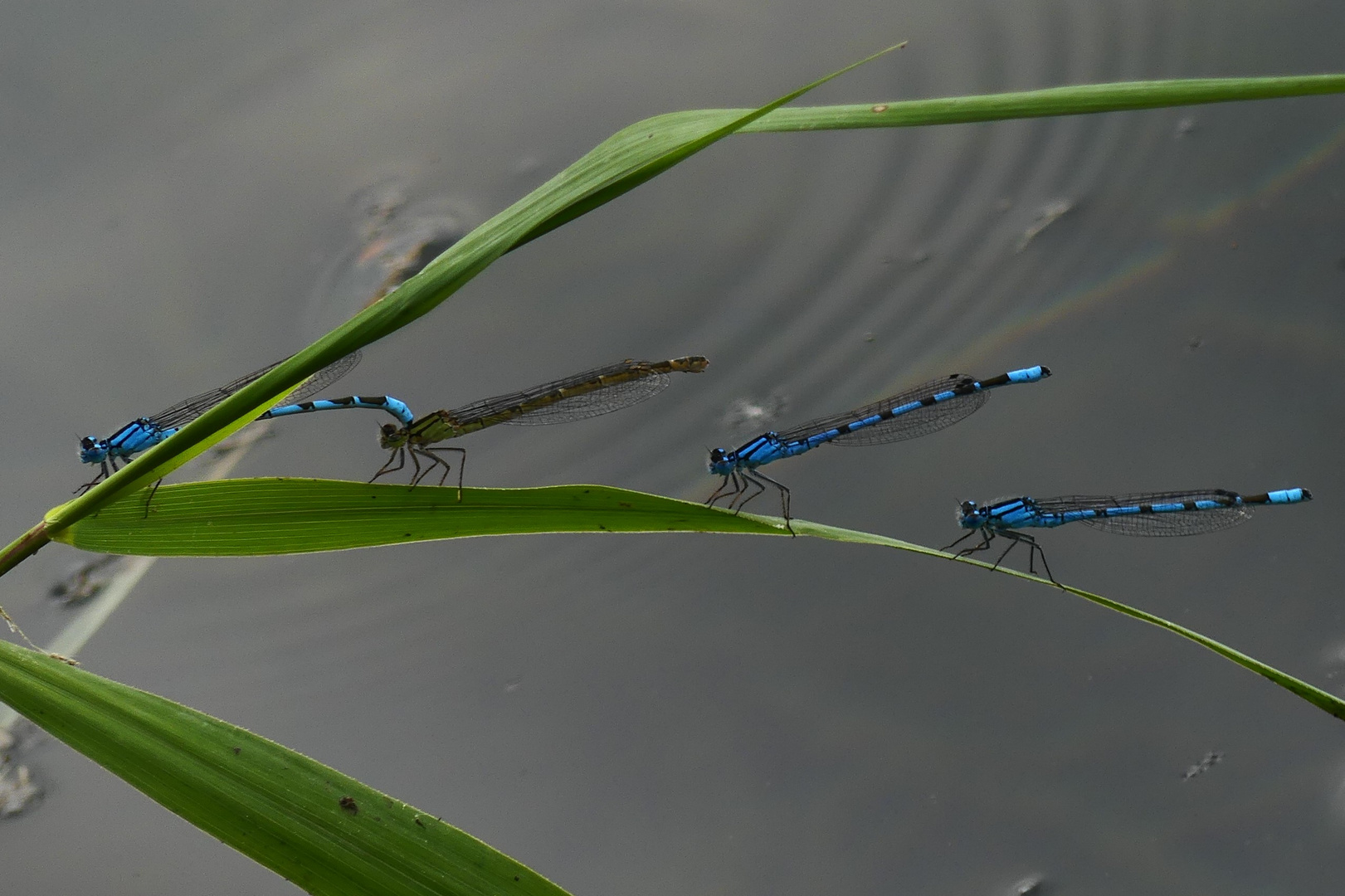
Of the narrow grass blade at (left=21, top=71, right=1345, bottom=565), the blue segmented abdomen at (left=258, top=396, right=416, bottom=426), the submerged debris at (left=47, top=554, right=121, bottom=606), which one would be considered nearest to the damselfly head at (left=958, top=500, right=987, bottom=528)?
the narrow grass blade at (left=21, top=71, right=1345, bottom=565)

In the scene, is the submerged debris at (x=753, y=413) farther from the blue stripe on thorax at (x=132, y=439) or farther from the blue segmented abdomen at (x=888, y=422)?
the blue stripe on thorax at (x=132, y=439)

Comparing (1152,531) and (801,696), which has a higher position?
(1152,531)

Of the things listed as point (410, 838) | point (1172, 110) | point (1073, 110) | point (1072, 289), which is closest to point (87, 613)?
point (410, 838)

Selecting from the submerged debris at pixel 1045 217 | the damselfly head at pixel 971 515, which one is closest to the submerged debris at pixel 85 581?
the damselfly head at pixel 971 515

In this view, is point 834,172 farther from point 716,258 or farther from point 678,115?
point 678,115

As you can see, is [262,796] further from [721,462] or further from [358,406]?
[721,462]

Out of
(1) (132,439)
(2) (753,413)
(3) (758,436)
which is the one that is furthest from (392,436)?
(2) (753,413)
